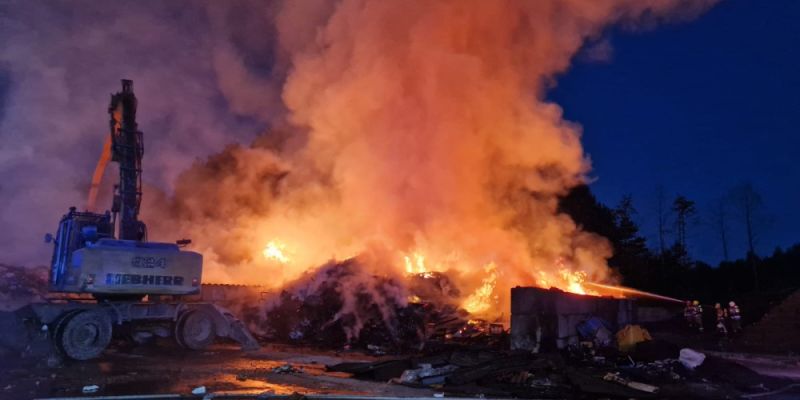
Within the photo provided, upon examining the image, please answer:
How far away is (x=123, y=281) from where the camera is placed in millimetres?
16109

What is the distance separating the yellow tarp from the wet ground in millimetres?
7254

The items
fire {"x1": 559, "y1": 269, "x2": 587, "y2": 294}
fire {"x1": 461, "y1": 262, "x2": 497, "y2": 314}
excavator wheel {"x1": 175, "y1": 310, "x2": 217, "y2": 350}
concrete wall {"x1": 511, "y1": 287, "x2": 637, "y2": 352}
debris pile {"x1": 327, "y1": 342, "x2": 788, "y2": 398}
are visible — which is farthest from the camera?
fire {"x1": 559, "y1": 269, "x2": 587, "y2": 294}

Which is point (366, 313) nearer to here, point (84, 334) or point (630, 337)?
point (630, 337)

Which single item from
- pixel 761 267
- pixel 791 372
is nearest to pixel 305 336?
pixel 791 372

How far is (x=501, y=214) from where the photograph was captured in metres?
29.1

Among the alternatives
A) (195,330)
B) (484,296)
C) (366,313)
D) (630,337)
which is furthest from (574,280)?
(195,330)

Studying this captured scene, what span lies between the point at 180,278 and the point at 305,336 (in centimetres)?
529

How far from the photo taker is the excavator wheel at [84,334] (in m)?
14.7

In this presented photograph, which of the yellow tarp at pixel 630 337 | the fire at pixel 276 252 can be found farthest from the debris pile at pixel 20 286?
the yellow tarp at pixel 630 337

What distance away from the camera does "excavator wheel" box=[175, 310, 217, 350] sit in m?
17.7

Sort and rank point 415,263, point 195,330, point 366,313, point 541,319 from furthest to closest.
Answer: point 415,263 → point 366,313 → point 195,330 → point 541,319

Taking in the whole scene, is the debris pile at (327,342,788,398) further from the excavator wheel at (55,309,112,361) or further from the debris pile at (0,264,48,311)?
the debris pile at (0,264,48,311)

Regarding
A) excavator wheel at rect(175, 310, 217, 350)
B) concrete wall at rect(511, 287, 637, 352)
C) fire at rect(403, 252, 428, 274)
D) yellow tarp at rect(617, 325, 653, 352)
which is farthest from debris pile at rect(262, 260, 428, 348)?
yellow tarp at rect(617, 325, 653, 352)

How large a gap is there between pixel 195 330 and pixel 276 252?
1259 cm
